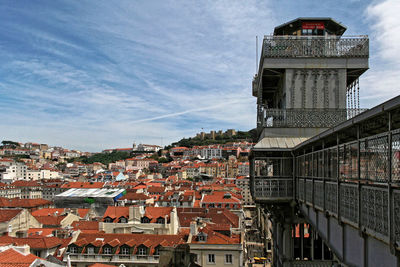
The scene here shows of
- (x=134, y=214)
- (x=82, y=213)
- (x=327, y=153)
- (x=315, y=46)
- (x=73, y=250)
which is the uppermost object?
(x=315, y=46)

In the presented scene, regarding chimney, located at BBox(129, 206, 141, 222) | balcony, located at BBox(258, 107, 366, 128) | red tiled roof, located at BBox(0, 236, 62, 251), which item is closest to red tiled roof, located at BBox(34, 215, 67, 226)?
chimney, located at BBox(129, 206, 141, 222)

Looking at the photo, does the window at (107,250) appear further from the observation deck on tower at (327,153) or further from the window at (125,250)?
the observation deck on tower at (327,153)

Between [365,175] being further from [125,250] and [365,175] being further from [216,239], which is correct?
[125,250]

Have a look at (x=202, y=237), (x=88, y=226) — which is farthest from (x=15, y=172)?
(x=202, y=237)

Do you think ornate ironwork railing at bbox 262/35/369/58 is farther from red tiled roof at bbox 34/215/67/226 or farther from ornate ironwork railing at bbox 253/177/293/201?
red tiled roof at bbox 34/215/67/226

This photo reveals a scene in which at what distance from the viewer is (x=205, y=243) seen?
23188 millimetres

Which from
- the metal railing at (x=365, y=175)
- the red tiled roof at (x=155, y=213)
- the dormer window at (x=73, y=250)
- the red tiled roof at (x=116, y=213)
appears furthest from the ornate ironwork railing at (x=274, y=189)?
the red tiled roof at (x=116, y=213)

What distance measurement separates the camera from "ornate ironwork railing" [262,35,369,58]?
9625mm

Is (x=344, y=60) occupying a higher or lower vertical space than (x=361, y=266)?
higher

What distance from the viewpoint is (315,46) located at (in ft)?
32.2

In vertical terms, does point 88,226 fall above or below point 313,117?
below

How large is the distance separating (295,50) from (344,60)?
1.39 meters

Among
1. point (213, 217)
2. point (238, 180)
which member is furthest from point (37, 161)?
point (213, 217)

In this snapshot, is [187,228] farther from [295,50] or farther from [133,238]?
[295,50]
